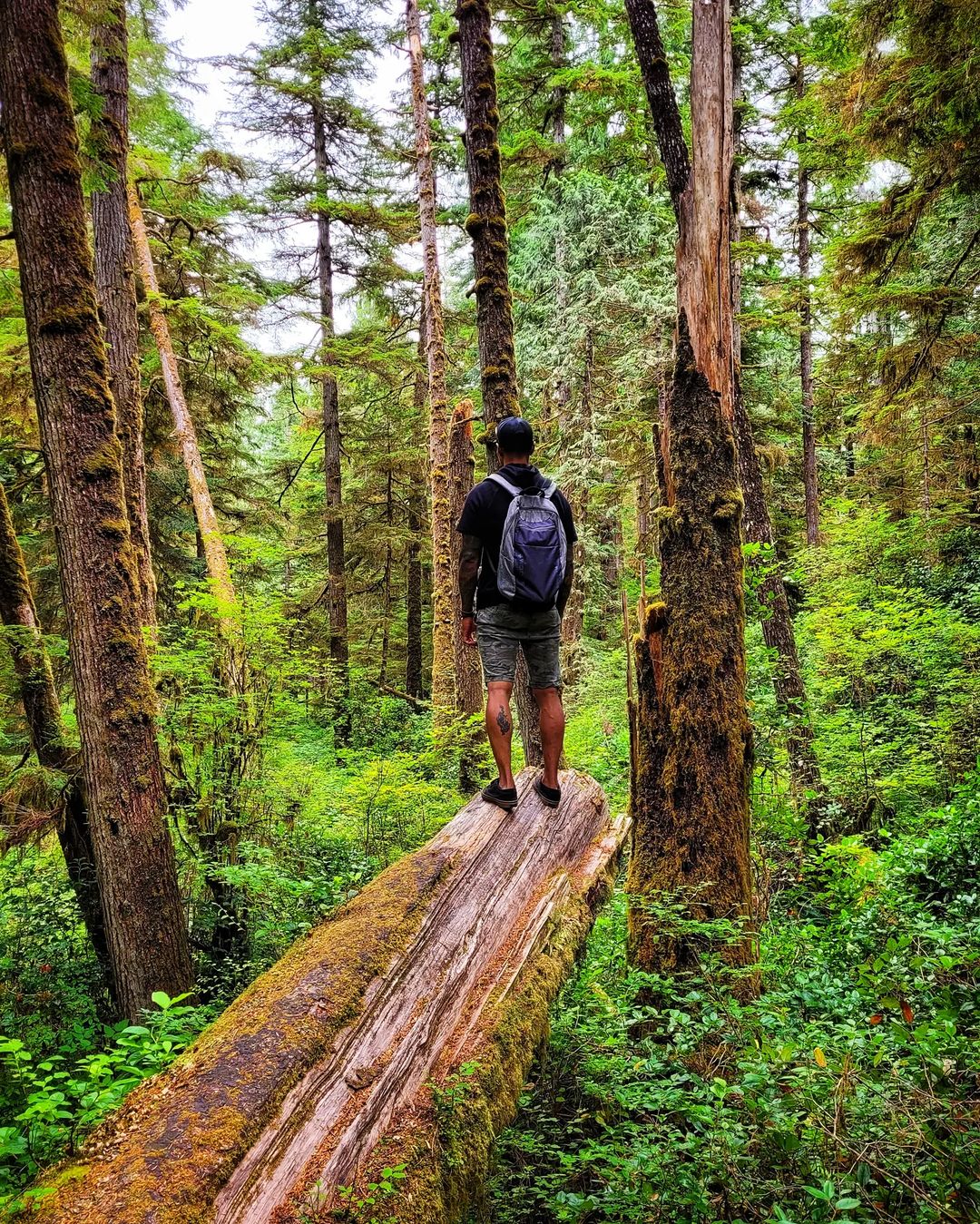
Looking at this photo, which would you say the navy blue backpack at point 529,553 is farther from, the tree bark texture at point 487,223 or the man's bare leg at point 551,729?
the tree bark texture at point 487,223

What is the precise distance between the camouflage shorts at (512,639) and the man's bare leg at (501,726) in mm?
80

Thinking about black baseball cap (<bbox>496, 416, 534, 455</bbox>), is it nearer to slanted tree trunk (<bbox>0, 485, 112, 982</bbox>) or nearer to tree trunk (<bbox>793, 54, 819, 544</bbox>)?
slanted tree trunk (<bbox>0, 485, 112, 982</bbox>)

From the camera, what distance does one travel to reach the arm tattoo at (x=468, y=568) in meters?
4.62

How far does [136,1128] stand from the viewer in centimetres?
228

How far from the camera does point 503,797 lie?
459 cm

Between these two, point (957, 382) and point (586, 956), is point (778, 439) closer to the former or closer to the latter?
point (957, 382)

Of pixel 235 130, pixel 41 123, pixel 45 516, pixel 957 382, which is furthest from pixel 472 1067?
pixel 235 130

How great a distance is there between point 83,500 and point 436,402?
882cm

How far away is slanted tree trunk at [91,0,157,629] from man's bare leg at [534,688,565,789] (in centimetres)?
614

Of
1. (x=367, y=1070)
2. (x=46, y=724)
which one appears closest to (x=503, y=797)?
(x=367, y=1070)

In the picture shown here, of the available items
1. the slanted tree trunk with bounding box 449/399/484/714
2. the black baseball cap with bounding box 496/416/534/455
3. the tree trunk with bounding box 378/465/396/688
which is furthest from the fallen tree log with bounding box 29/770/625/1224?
the tree trunk with bounding box 378/465/396/688

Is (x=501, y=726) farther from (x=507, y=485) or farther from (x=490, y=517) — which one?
(x=507, y=485)

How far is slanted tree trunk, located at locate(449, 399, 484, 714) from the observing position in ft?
36.6

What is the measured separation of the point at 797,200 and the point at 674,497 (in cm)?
1906
